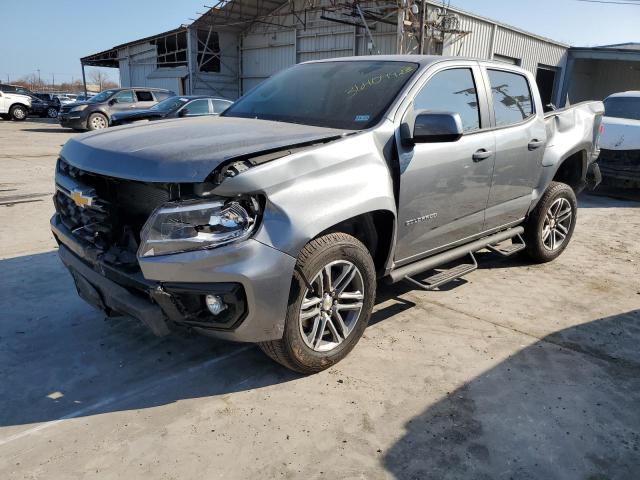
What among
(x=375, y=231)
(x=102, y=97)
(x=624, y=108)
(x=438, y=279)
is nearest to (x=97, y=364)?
(x=375, y=231)

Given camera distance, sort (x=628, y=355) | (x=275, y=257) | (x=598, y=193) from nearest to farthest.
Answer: (x=275, y=257), (x=628, y=355), (x=598, y=193)

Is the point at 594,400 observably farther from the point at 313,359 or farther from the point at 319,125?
the point at 319,125

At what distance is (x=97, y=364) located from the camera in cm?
315

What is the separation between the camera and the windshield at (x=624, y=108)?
32.8 ft

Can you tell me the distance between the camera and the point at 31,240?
17.9 feet

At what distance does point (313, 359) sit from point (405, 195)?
1.19 metres

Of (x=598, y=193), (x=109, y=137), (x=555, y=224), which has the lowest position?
(x=598, y=193)

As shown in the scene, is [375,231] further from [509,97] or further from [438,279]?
[509,97]

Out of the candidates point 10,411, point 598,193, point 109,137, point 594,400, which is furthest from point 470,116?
point 598,193

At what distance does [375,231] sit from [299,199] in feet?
2.67

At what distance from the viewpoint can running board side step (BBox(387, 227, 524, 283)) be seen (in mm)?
3493

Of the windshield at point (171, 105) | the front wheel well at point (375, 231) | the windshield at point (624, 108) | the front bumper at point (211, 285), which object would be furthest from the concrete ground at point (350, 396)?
the windshield at point (171, 105)

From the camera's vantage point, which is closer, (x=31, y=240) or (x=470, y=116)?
(x=470, y=116)

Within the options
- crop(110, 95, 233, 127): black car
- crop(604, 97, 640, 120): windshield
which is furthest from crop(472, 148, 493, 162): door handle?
crop(110, 95, 233, 127): black car
